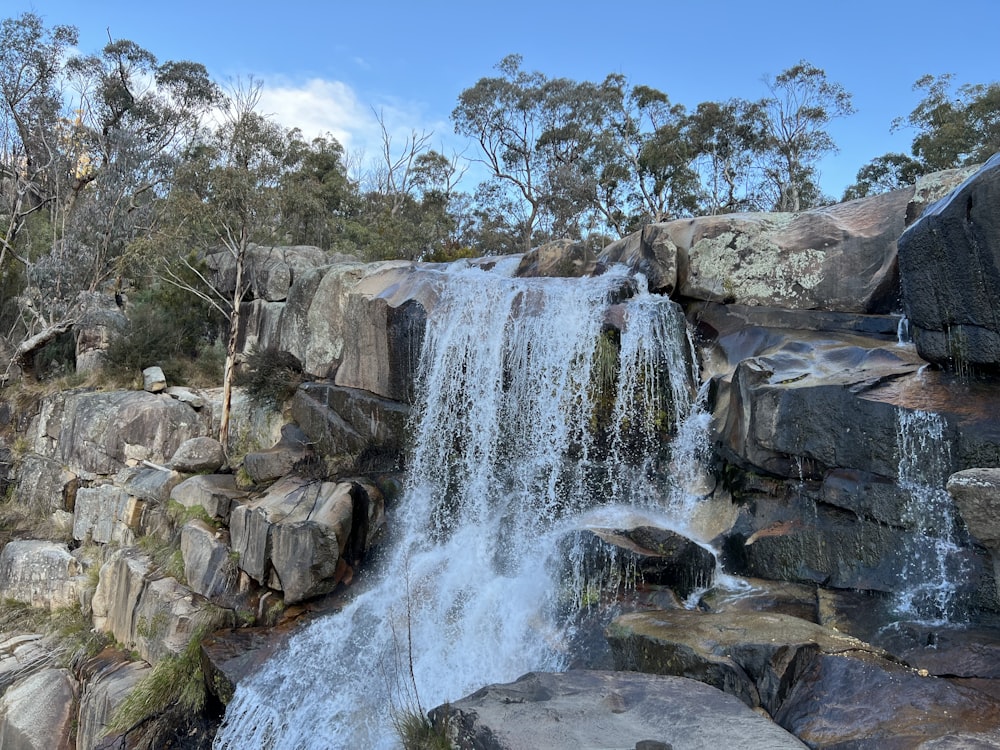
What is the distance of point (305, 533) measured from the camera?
813 cm

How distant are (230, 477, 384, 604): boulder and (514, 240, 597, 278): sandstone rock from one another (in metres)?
5.21

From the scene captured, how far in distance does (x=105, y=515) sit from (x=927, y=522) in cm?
1198

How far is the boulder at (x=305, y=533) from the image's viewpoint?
8078 mm

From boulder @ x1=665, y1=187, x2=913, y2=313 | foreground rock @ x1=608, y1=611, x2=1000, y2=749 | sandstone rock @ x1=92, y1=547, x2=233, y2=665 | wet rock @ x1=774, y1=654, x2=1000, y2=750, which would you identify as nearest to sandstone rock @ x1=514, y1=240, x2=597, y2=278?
boulder @ x1=665, y1=187, x2=913, y2=313

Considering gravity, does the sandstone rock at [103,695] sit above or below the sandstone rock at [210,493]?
below

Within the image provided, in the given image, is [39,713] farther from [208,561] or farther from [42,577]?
[42,577]

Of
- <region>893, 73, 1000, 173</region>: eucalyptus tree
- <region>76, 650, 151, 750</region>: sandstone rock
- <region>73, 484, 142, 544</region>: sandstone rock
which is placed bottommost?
<region>76, 650, 151, 750</region>: sandstone rock

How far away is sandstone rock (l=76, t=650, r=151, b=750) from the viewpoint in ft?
24.5

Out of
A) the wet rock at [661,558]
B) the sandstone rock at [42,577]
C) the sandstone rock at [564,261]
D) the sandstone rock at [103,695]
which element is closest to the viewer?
the wet rock at [661,558]

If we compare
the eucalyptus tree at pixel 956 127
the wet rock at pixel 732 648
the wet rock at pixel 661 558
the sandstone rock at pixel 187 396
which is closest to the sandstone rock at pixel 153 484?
the sandstone rock at pixel 187 396

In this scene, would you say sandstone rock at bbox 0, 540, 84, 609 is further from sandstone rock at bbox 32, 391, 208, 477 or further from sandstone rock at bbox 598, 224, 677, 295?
sandstone rock at bbox 598, 224, 677, 295

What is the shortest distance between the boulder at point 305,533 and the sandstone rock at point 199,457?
185 cm

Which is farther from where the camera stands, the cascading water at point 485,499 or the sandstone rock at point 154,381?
the sandstone rock at point 154,381

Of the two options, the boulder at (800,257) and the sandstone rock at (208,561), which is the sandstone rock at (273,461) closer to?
the sandstone rock at (208,561)
